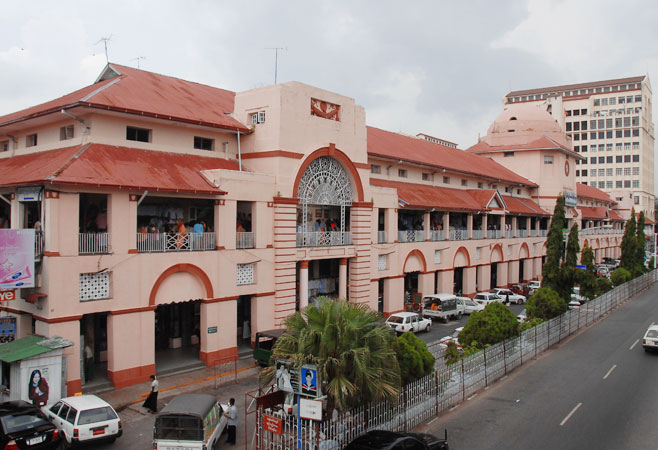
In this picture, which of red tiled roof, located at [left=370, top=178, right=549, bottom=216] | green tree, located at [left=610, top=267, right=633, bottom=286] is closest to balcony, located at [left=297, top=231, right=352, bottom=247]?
red tiled roof, located at [left=370, top=178, right=549, bottom=216]

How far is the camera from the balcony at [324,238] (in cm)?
2755

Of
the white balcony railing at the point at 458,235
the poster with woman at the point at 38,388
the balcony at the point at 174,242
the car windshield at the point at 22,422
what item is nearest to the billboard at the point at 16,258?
the poster with woman at the point at 38,388

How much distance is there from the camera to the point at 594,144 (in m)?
106

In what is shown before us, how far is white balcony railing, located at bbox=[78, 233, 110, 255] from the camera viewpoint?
19.5 metres

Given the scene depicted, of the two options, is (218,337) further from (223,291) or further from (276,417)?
(276,417)

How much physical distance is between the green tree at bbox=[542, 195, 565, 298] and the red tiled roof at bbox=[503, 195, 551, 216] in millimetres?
16827

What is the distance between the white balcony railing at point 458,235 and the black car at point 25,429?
31363mm

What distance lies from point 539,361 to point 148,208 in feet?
61.8

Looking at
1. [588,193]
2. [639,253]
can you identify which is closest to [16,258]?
[639,253]

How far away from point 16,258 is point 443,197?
96.4ft

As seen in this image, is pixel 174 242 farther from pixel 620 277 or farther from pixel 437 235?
pixel 620 277

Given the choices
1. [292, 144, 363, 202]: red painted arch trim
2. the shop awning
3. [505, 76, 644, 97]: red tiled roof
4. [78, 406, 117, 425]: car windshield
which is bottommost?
[78, 406, 117, 425]: car windshield

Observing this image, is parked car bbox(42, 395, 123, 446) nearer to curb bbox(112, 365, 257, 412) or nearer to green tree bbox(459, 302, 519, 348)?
curb bbox(112, 365, 257, 412)

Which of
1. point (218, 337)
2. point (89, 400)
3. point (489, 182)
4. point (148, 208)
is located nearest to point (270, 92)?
point (148, 208)
